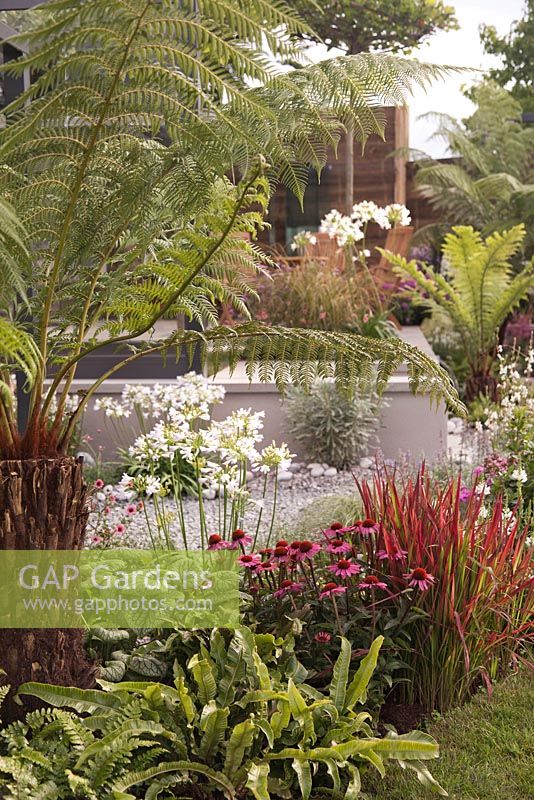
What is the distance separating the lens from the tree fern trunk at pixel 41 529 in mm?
2168

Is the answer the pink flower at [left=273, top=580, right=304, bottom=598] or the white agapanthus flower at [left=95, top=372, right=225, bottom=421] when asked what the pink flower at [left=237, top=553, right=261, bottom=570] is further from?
the white agapanthus flower at [left=95, top=372, right=225, bottom=421]

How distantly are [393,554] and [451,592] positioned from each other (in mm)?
190

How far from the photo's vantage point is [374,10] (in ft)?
48.9

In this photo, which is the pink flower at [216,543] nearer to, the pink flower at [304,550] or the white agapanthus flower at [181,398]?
the pink flower at [304,550]

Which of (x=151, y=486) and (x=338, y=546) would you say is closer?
(x=338, y=546)

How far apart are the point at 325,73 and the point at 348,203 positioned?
1004 cm

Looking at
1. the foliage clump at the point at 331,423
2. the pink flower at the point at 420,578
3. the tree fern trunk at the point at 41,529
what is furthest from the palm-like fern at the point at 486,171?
the tree fern trunk at the point at 41,529

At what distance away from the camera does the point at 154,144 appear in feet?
8.50

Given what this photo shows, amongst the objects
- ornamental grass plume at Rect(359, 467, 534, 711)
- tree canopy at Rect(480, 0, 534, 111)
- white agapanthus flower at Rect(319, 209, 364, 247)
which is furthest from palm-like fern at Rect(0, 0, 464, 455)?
tree canopy at Rect(480, 0, 534, 111)

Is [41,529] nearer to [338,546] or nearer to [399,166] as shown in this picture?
[338,546]

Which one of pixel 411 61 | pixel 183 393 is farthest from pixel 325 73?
pixel 183 393

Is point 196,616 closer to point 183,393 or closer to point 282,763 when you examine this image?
point 282,763

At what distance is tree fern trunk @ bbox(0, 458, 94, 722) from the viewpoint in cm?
217

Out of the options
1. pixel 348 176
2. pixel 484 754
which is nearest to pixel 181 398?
pixel 484 754
